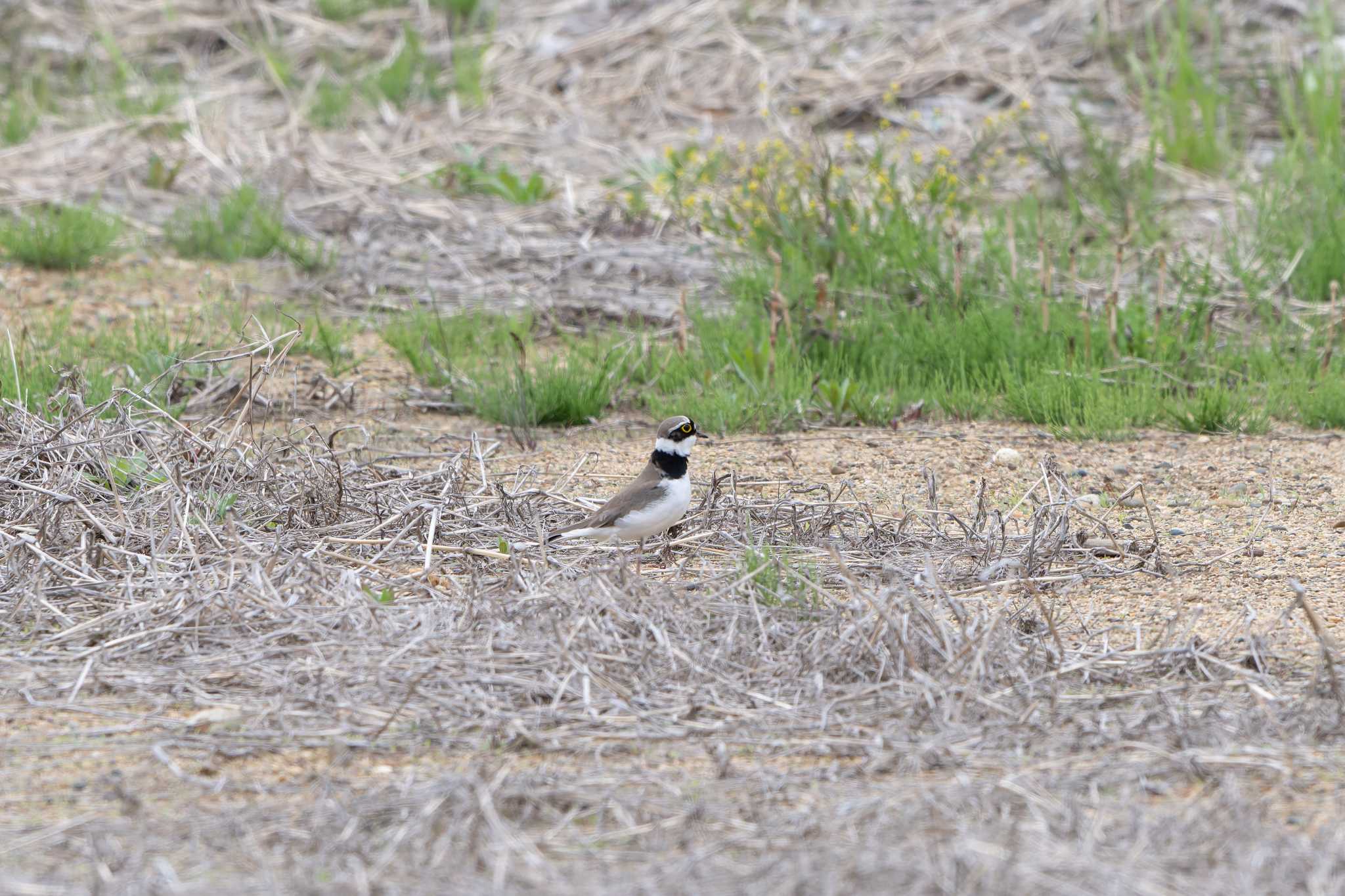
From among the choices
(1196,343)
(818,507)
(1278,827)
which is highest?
(1278,827)

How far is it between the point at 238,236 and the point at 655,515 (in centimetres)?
508

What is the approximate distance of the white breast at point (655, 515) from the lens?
Answer: 4.66m

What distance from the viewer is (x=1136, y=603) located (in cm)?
436

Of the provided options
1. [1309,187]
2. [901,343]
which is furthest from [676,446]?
[1309,187]

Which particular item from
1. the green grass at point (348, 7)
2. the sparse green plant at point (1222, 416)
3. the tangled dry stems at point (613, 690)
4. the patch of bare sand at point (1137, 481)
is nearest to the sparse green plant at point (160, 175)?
the green grass at point (348, 7)

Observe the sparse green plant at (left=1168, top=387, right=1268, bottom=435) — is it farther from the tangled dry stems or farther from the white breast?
the white breast

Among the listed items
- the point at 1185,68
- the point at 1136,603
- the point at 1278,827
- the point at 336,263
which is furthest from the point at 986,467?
the point at 1185,68

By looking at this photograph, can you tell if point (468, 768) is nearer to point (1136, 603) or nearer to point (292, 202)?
point (1136, 603)

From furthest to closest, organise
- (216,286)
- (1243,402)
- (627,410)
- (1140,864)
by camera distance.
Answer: (216,286) → (627,410) → (1243,402) → (1140,864)

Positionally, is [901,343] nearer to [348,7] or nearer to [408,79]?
[408,79]

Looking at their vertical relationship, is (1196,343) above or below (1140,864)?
below

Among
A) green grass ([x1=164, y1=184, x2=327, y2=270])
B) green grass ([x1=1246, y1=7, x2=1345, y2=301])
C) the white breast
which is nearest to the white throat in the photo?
the white breast

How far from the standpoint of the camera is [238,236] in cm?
888

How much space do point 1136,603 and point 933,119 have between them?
6354 mm
